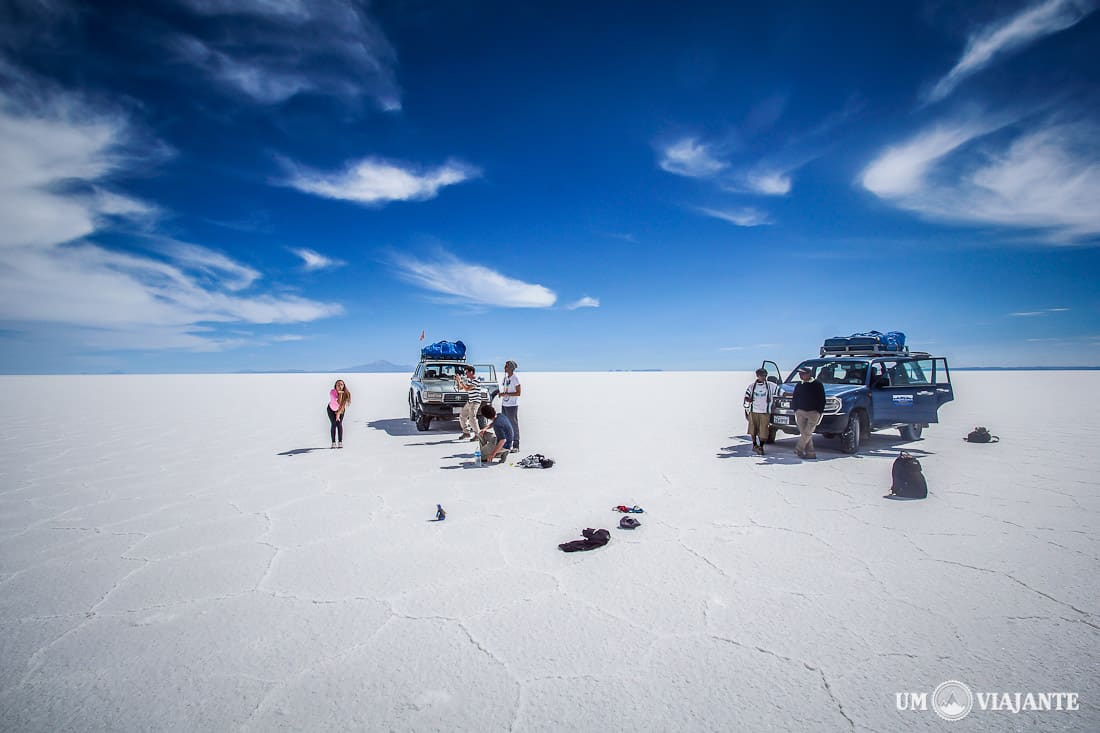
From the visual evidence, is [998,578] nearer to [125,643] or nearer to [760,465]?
[760,465]

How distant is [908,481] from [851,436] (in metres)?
3.32

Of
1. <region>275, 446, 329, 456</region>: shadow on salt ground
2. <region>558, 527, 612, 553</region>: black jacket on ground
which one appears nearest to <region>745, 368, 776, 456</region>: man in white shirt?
<region>558, 527, 612, 553</region>: black jacket on ground

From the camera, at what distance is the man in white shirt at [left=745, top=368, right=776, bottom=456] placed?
9.09m

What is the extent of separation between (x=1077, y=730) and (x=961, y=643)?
654 millimetres

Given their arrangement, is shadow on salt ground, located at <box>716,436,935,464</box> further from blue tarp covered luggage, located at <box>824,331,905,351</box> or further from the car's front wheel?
the car's front wheel

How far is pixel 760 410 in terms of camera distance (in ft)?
29.9

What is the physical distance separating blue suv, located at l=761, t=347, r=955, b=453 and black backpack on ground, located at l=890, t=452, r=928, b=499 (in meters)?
2.97

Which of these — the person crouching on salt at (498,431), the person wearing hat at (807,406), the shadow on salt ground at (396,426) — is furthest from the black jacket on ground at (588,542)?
the shadow on salt ground at (396,426)

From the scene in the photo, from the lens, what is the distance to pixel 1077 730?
2.35 m

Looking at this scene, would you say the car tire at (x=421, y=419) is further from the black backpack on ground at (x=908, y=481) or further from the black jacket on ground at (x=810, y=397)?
the black backpack on ground at (x=908, y=481)

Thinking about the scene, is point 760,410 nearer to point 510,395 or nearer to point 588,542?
point 510,395

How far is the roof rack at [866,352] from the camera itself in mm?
10352

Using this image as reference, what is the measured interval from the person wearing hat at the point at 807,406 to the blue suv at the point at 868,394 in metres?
0.56

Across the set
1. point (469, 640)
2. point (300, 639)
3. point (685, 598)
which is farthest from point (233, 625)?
point (685, 598)
